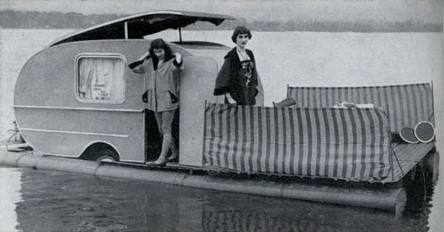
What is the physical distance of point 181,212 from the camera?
24.8 feet

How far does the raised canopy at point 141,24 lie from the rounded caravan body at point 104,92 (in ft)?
0.05

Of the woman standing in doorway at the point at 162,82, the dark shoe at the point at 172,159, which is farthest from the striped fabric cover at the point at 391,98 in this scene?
the woman standing in doorway at the point at 162,82

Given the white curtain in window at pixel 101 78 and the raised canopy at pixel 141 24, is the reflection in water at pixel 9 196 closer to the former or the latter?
the white curtain in window at pixel 101 78

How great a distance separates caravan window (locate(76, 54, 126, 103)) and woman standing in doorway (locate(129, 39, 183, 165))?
20.2 inches

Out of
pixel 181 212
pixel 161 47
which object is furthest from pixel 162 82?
pixel 181 212

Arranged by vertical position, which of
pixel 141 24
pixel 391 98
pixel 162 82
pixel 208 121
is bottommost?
pixel 208 121

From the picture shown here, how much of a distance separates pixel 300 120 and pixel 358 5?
184 centimetres

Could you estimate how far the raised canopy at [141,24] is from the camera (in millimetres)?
8633

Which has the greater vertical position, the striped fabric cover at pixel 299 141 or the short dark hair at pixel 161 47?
the short dark hair at pixel 161 47

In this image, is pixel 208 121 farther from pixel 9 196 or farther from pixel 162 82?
pixel 9 196

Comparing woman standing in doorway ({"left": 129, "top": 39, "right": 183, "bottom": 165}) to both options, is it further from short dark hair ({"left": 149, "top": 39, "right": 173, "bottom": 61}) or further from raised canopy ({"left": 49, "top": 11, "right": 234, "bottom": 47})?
raised canopy ({"left": 49, "top": 11, "right": 234, "bottom": 47})

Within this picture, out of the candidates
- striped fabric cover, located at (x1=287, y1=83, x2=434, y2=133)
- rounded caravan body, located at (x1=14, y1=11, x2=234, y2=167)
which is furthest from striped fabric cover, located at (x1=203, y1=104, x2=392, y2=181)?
striped fabric cover, located at (x1=287, y1=83, x2=434, y2=133)

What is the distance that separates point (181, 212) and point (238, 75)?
199 centimetres

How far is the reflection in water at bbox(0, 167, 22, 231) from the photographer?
7.19 m
